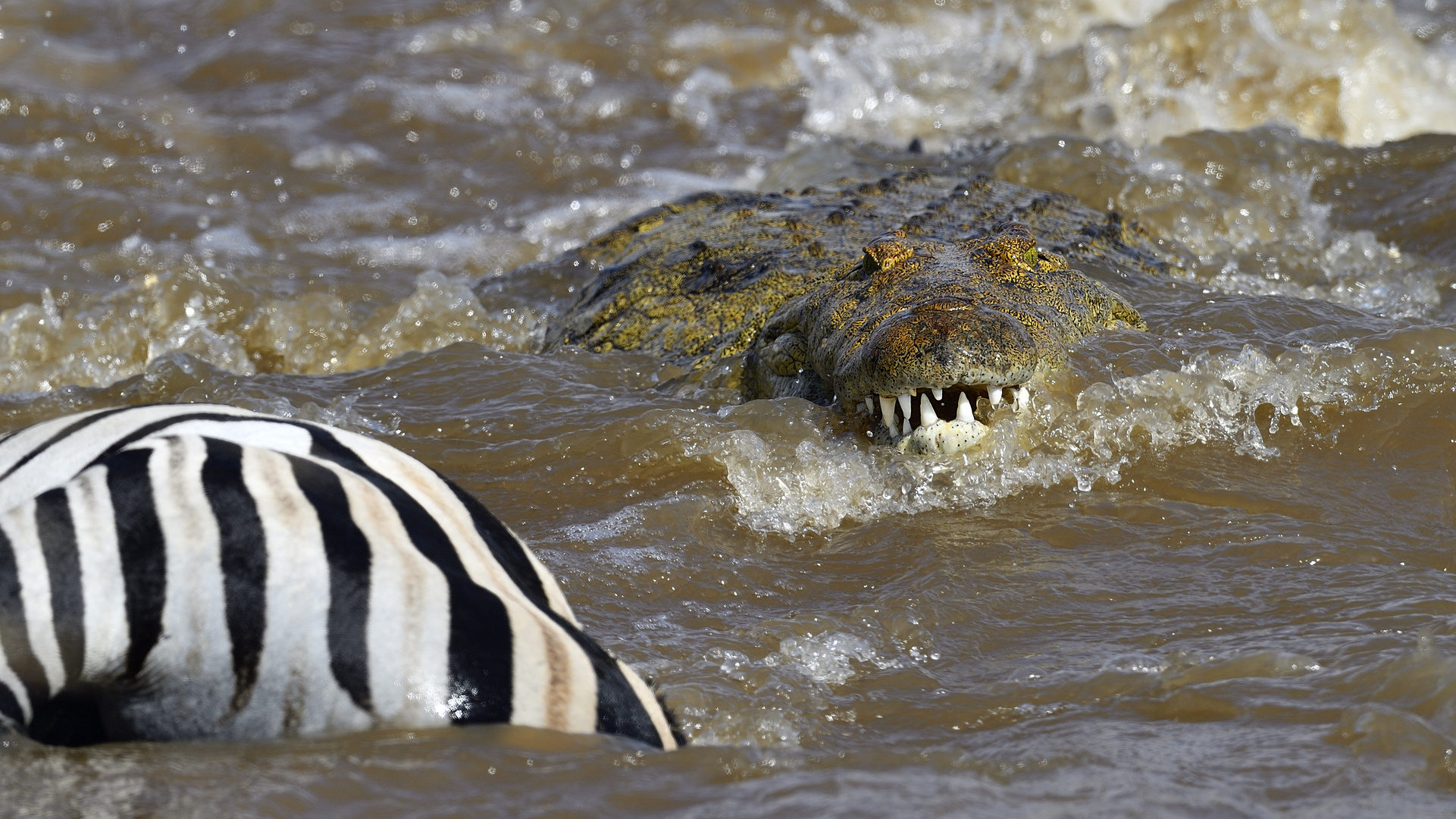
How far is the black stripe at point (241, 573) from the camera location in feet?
5.03

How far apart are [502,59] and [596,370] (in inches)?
275

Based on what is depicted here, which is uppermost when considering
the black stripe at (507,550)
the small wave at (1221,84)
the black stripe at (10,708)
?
the small wave at (1221,84)

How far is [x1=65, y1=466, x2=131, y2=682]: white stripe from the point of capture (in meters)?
1.50

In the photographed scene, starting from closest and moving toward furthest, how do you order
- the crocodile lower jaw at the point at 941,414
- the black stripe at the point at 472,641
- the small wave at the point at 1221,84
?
the black stripe at the point at 472,641
the crocodile lower jaw at the point at 941,414
the small wave at the point at 1221,84

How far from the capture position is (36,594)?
149 cm

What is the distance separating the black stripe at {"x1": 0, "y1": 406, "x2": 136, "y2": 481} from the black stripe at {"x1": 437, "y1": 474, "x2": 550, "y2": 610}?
447mm

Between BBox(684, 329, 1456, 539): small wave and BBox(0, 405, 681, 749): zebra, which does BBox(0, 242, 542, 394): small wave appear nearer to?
BBox(684, 329, 1456, 539): small wave

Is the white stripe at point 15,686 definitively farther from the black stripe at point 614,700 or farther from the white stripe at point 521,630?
the black stripe at point 614,700

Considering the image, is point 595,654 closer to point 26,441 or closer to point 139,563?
point 139,563

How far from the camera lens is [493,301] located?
6.10m

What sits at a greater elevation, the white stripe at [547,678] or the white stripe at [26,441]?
the white stripe at [26,441]

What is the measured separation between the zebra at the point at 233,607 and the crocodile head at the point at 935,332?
201 centimetres

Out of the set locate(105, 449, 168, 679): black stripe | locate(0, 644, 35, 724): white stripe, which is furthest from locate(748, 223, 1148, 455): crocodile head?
locate(0, 644, 35, 724): white stripe

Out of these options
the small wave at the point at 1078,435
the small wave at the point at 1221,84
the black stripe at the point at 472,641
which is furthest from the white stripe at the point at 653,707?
the small wave at the point at 1221,84
